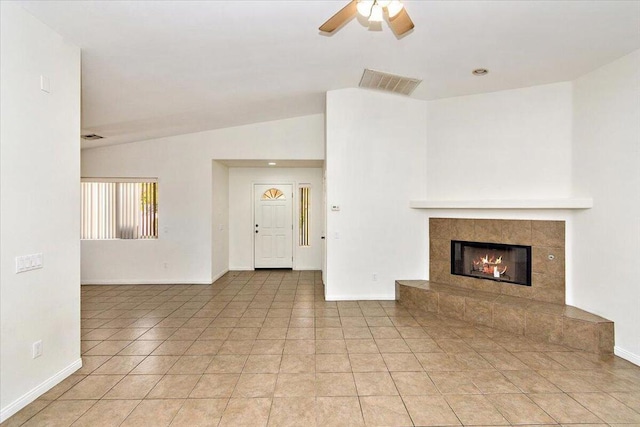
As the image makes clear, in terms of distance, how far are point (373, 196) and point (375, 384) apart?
9.20 ft

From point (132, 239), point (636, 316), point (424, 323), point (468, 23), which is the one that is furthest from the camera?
point (132, 239)

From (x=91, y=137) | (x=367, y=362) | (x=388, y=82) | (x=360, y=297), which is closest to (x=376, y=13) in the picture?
(x=388, y=82)

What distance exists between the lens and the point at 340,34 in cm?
295

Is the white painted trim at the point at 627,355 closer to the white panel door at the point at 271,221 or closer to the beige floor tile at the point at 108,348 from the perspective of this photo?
the beige floor tile at the point at 108,348

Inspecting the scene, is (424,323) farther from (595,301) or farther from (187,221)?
(187,221)

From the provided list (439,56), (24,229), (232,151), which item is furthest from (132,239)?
(439,56)

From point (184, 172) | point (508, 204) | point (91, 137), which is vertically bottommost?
point (508, 204)

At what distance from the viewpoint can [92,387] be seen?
8.14 feet

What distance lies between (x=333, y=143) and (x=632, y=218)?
3.39 metres

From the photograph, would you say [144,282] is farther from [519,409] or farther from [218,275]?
[519,409]

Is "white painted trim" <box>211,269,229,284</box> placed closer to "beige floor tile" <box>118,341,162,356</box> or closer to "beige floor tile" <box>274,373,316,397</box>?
"beige floor tile" <box>118,341,162,356</box>

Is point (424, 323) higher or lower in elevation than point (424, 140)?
lower

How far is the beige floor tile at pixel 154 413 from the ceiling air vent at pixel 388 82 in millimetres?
3791

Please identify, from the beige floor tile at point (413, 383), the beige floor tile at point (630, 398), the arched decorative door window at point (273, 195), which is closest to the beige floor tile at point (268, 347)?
the beige floor tile at point (413, 383)
